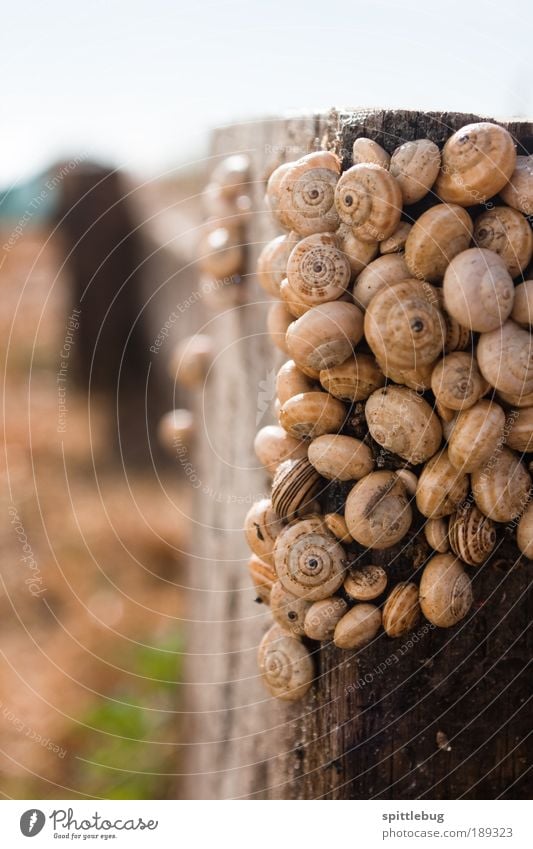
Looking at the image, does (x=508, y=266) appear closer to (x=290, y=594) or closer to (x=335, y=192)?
(x=335, y=192)

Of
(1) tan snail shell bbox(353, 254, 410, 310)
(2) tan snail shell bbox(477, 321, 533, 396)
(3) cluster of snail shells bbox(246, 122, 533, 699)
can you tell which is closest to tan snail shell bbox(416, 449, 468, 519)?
(3) cluster of snail shells bbox(246, 122, 533, 699)

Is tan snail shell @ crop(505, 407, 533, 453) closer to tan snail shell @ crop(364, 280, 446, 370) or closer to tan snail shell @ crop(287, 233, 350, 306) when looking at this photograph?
tan snail shell @ crop(364, 280, 446, 370)

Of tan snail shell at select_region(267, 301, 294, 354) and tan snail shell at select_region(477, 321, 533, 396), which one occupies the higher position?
tan snail shell at select_region(267, 301, 294, 354)

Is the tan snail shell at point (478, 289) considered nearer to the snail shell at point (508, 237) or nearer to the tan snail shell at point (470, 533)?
the snail shell at point (508, 237)

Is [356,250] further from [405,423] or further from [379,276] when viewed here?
[405,423]

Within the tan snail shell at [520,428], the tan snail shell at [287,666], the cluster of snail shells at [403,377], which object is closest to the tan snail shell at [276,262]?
the cluster of snail shells at [403,377]
